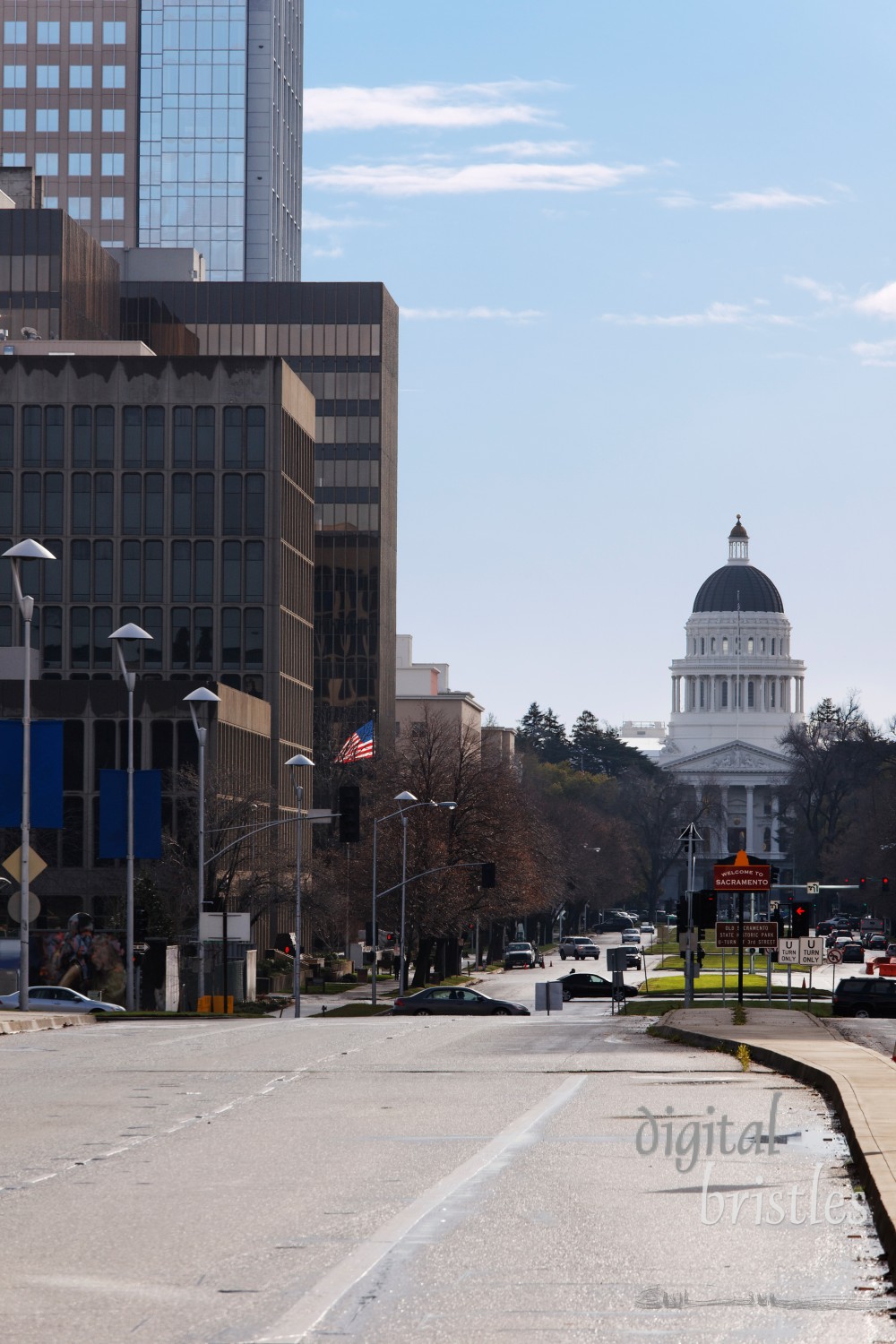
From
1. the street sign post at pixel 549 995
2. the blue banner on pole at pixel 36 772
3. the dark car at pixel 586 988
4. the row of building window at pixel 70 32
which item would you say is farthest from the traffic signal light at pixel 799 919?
the row of building window at pixel 70 32

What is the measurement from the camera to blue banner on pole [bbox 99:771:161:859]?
58562 mm

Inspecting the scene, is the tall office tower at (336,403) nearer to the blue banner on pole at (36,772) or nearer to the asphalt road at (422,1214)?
the blue banner on pole at (36,772)

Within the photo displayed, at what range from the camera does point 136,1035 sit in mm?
32719

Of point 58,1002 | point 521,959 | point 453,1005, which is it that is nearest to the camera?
point 58,1002

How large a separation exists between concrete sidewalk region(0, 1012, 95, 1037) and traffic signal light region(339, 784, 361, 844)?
1163cm

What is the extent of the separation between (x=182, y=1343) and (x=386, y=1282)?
149 cm

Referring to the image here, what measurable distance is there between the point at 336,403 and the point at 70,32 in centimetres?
4782

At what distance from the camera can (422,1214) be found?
1180 cm

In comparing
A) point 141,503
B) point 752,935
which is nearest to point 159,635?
point 141,503

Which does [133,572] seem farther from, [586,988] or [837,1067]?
[837,1067]

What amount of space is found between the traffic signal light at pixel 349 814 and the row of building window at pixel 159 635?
1649 inches

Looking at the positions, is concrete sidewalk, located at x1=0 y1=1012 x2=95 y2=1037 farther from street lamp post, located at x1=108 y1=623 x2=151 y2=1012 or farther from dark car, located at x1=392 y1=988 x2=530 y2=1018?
dark car, located at x1=392 y1=988 x2=530 y2=1018

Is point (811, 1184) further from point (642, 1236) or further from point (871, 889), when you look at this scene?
point (871, 889)

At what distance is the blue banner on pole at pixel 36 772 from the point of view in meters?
41.1
